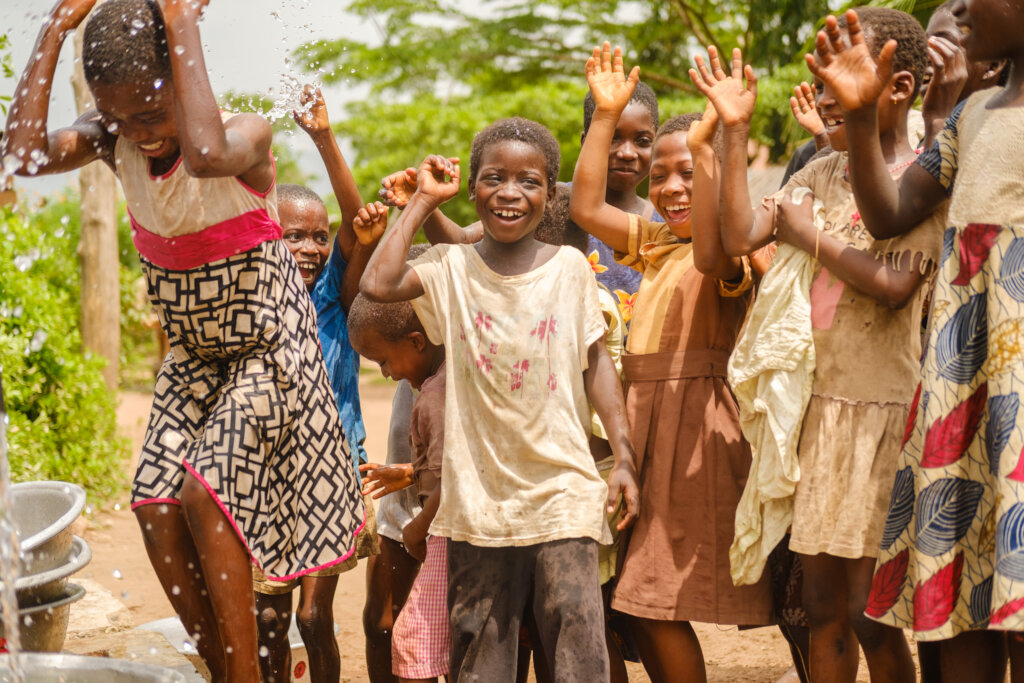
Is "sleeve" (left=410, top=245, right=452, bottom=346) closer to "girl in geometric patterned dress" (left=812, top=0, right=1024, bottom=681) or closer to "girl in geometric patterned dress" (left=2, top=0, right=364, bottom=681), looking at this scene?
"girl in geometric patterned dress" (left=2, top=0, right=364, bottom=681)

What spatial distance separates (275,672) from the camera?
3541mm

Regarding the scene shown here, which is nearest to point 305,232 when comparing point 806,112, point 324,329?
point 324,329

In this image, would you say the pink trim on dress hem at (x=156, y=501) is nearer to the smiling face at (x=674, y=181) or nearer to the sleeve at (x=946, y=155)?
the smiling face at (x=674, y=181)

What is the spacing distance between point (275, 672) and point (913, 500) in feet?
7.06

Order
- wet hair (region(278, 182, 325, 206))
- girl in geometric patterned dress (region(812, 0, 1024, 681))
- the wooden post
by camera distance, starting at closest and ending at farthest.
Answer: girl in geometric patterned dress (region(812, 0, 1024, 681)), wet hair (region(278, 182, 325, 206)), the wooden post

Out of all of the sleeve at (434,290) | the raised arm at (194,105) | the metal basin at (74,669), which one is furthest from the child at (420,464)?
the raised arm at (194,105)

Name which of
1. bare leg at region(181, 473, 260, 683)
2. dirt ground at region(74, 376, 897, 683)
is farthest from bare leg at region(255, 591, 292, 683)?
bare leg at region(181, 473, 260, 683)

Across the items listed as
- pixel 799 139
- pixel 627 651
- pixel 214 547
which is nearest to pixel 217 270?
pixel 214 547

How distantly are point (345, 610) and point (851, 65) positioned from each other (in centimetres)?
377

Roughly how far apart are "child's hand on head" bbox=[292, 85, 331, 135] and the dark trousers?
1.45m

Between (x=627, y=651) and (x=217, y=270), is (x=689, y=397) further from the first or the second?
(x=217, y=270)

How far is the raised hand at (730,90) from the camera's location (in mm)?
2854

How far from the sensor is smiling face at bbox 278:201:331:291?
3.81 meters

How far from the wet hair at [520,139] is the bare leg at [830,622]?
1.35 metres
